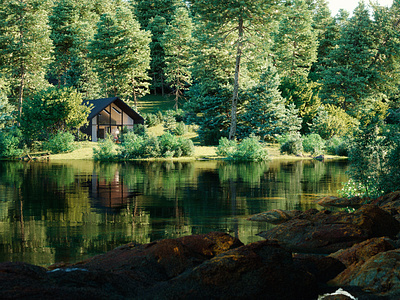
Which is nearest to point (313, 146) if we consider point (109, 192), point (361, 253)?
point (109, 192)

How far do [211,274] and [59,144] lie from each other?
3501 centimetres

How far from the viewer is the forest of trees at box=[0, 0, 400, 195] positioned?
45.5m

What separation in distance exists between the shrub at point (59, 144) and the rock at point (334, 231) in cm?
3063

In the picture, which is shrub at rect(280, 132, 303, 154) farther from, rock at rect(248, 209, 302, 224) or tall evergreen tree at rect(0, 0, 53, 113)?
tall evergreen tree at rect(0, 0, 53, 113)

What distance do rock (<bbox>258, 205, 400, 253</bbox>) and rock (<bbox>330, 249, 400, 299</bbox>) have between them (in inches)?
108

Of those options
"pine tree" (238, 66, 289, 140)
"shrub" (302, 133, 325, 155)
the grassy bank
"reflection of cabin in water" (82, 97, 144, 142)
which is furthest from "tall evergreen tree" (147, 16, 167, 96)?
"shrub" (302, 133, 325, 155)

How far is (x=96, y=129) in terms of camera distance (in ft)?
181

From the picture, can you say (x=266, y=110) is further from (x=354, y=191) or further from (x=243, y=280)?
(x=243, y=280)

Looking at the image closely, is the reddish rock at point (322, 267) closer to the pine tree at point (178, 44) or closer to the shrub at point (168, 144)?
the shrub at point (168, 144)

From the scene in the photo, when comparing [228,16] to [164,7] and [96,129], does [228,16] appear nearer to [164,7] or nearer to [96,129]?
[96,129]

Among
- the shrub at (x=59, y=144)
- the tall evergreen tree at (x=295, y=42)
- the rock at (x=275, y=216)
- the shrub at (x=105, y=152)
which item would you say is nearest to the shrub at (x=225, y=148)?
the shrub at (x=105, y=152)

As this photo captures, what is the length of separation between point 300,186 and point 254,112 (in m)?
27.5

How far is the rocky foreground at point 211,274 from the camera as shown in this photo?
567 centimetres

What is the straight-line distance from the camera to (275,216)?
1330 cm
